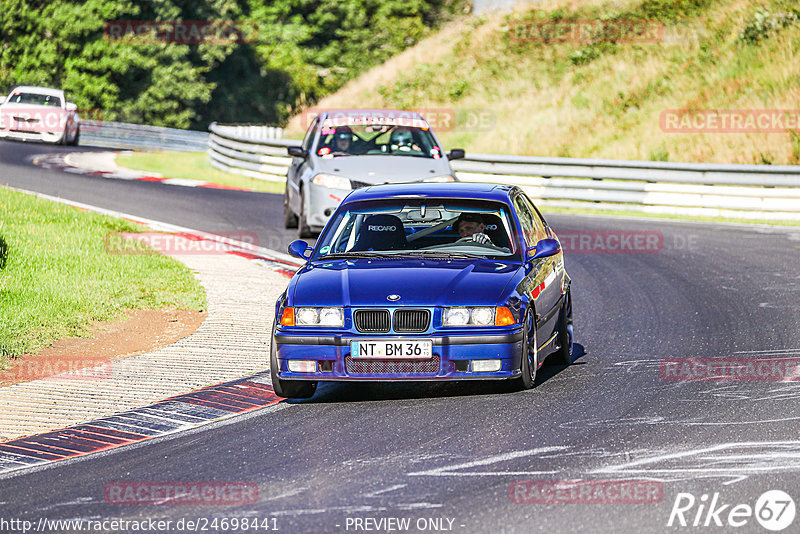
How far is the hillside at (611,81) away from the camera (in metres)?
30.8

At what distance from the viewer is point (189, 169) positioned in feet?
106

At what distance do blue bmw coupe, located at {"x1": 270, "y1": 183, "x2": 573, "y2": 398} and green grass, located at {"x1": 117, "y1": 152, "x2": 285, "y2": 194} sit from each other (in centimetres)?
1739

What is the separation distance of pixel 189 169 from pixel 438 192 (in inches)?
906

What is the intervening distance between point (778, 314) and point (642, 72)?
83.6 ft

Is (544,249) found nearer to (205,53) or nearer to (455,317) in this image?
(455,317)

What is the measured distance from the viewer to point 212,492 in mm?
6566

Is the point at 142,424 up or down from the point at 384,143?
down

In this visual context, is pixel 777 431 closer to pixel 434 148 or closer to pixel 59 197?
pixel 434 148

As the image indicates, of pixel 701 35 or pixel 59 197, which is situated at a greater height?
pixel 701 35

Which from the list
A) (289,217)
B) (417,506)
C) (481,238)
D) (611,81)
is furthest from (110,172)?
(417,506)

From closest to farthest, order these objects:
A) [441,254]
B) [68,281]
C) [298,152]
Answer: [441,254] < [68,281] < [298,152]

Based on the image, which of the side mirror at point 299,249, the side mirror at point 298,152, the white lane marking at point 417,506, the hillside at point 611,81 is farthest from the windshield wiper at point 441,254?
the hillside at point 611,81

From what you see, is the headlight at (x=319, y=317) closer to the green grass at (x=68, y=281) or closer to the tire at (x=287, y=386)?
the tire at (x=287, y=386)

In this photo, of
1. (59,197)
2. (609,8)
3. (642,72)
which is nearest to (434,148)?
(59,197)
